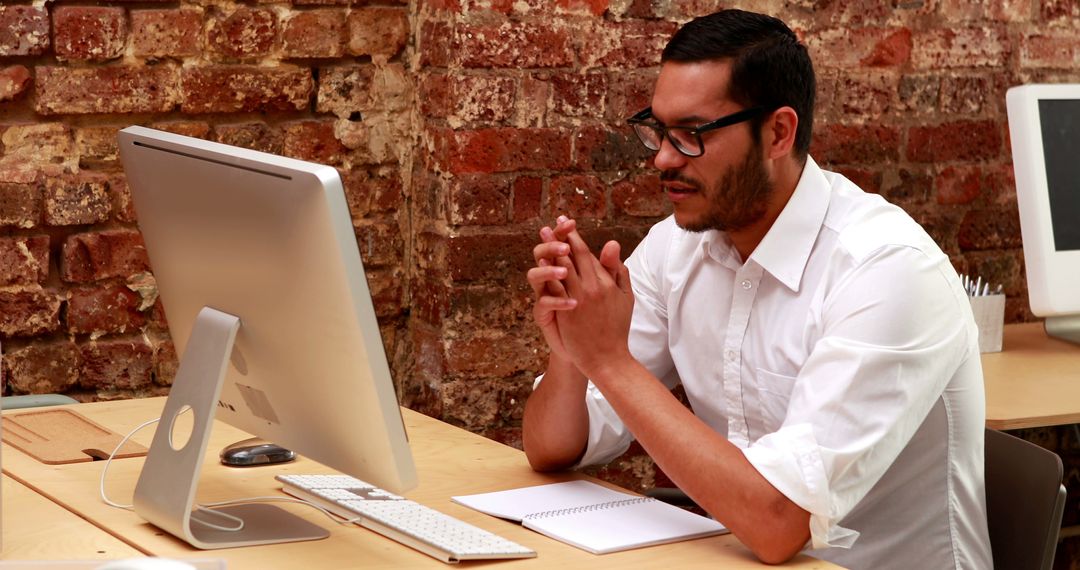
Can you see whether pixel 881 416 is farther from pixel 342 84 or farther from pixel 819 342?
pixel 342 84

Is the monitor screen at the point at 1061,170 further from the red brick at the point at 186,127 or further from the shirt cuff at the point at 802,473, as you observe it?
the red brick at the point at 186,127

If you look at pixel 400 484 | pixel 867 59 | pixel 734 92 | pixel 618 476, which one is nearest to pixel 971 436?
pixel 734 92

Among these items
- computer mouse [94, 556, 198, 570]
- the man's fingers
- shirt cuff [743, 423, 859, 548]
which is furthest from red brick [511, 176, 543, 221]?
computer mouse [94, 556, 198, 570]

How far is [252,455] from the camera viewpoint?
182cm

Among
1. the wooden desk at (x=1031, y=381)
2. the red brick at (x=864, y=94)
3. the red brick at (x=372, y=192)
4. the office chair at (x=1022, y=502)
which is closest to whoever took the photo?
the office chair at (x=1022, y=502)

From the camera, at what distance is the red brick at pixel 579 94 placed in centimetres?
245

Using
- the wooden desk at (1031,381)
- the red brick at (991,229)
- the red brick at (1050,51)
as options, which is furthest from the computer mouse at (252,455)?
the red brick at (1050,51)

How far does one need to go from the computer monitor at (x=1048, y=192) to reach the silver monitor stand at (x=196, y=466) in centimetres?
169

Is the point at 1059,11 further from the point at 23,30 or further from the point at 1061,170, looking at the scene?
the point at 23,30

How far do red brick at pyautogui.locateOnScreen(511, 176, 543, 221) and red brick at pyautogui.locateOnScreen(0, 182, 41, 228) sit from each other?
0.84 metres

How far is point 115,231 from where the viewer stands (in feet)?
7.76

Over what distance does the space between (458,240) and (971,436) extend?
1019mm

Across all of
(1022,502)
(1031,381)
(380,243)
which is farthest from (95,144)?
(1031,381)

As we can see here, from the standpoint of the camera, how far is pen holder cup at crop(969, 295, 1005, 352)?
8.62ft
